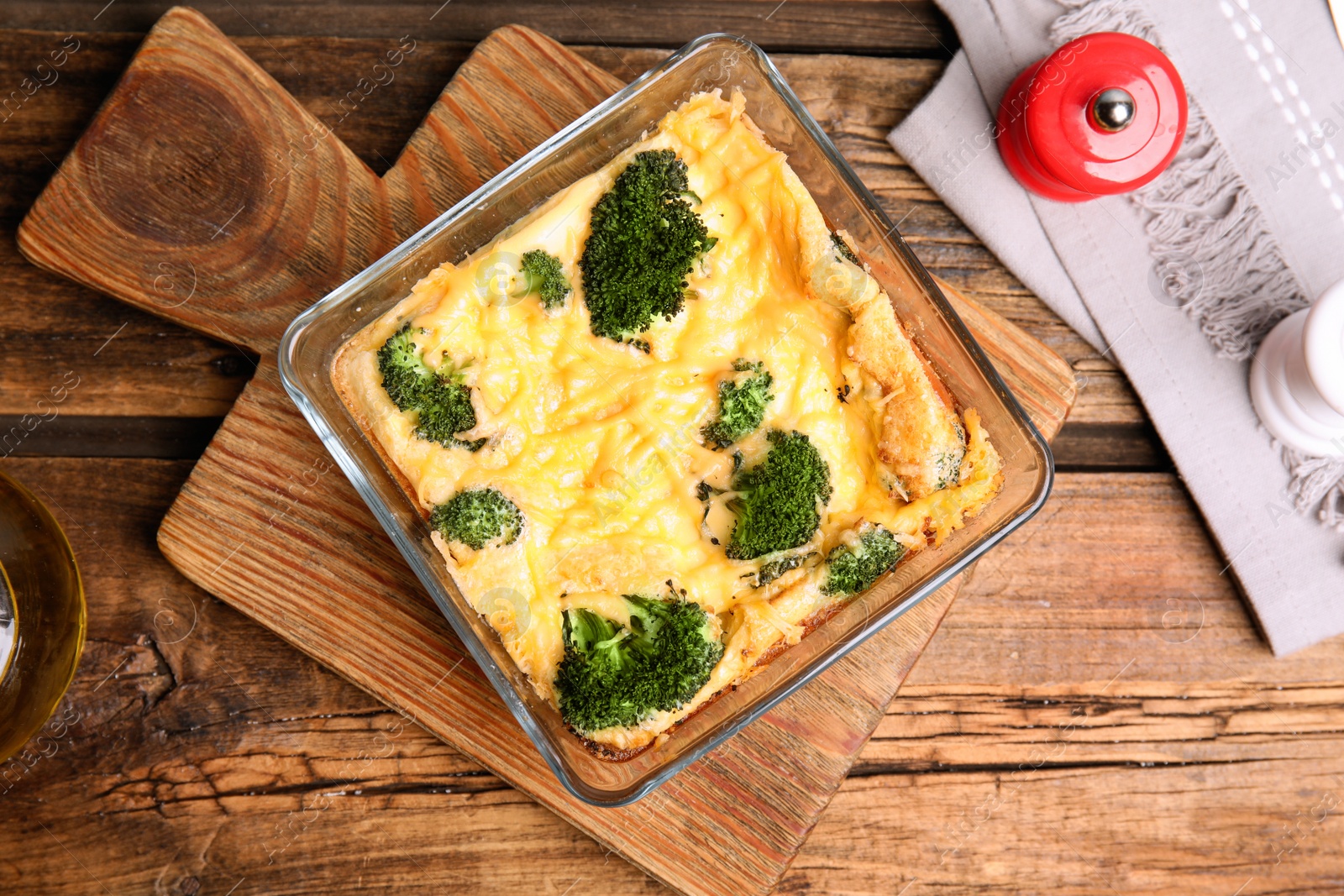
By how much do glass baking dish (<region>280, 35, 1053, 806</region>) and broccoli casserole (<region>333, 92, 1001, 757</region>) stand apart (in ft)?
0.27

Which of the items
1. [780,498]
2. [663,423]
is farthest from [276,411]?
[780,498]

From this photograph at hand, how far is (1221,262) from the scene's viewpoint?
10.4ft

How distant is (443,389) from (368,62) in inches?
56.7

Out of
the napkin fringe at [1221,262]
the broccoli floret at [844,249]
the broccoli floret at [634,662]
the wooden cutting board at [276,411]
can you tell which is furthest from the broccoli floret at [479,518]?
the napkin fringe at [1221,262]

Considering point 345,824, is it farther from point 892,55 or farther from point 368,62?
point 892,55

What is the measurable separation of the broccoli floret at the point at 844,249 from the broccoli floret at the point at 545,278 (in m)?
0.83

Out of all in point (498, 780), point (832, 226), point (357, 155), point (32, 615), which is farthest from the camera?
point (357, 155)

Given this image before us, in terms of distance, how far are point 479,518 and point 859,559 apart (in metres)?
1.11

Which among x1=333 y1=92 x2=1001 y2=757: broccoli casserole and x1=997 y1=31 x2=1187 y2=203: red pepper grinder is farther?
x1=997 y1=31 x2=1187 y2=203: red pepper grinder

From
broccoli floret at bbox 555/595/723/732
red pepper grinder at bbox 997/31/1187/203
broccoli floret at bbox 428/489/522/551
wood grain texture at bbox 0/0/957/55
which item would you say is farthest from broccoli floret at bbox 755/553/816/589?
wood grain texture at bbox 0/0/957/55

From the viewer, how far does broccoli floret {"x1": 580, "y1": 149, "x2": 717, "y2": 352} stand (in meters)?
2.57

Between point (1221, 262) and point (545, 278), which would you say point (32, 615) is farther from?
point (1221, 262)

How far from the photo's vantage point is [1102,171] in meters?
2.90

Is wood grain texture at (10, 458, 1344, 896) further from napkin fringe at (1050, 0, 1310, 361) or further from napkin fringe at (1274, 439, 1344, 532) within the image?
napkin fringe at (1050, 0, 1310, 361)
